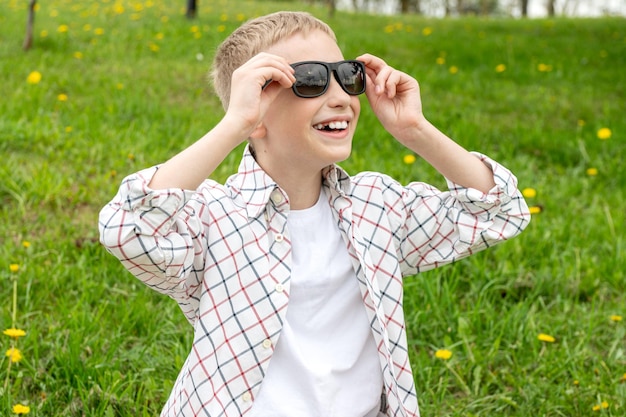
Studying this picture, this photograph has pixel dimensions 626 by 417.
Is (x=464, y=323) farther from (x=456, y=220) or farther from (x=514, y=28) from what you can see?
(x=514, y=28)

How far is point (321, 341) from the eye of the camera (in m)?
1.71

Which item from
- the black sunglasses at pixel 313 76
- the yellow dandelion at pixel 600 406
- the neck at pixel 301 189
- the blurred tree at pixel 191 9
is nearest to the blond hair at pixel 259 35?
the black sunglasses at pixel 313 76

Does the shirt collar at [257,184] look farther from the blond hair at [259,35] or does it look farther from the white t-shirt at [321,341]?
the blond hair at [259,35]

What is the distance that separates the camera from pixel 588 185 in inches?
159

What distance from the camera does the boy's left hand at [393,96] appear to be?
1.73 metres

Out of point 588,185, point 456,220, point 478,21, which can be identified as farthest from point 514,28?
point 456,220

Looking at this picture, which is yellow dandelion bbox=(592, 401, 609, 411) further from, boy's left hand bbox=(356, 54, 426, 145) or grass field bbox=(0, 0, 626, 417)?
boy's left hand bbox=(356, 54, 426, 145)

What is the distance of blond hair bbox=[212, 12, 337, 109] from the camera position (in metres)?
1.69

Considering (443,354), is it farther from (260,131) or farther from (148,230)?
(148,230)

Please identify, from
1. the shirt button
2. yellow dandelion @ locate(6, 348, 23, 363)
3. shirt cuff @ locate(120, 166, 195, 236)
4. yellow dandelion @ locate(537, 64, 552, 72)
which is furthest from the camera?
yellow dandelion @ locate(537, 64, 552, 72)

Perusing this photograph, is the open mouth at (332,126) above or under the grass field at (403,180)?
above

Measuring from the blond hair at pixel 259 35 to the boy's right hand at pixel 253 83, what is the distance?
4.5 inches

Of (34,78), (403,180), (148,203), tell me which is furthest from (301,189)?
(34,78)

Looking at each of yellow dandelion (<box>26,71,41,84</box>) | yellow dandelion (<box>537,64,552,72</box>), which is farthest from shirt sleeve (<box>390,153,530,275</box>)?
yellow dandelion (<box>537,64,552,72</box>)
